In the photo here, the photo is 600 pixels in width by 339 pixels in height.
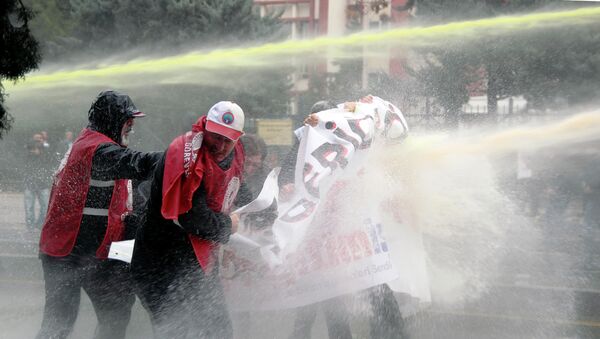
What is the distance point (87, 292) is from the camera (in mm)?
4375

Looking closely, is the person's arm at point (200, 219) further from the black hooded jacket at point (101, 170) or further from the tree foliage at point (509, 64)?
the tree foliage at point (509, 64)

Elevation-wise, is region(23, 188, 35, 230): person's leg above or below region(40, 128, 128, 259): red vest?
below

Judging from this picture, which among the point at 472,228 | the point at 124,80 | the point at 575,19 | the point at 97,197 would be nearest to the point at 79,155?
the point at 97,197

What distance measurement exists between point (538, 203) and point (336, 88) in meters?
4.28

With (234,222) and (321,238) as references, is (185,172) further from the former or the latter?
(321,238)

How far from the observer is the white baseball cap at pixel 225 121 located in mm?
3541

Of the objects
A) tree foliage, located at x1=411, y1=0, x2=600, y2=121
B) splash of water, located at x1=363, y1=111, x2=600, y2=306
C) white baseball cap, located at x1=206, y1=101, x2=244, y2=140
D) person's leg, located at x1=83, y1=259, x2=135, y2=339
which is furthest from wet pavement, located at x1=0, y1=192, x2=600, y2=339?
tree foliage, located at x1=411, y1=0, x2=600, y2=121

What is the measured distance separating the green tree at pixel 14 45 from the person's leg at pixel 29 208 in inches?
273

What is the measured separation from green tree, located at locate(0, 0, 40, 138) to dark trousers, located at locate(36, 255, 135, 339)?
0.96 m

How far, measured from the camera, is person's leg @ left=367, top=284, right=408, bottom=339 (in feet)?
14.6

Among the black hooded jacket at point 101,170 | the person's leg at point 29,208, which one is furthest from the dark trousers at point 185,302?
the person's leg at point 29,208

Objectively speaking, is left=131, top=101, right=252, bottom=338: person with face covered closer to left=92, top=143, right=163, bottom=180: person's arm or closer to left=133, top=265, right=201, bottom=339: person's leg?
left=133, top=265, right=201, bottom=339: person's leg

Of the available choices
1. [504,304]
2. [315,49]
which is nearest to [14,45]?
[315,49]

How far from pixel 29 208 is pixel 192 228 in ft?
27.9
